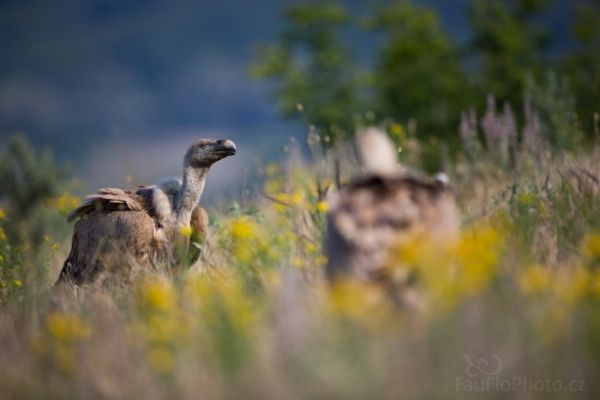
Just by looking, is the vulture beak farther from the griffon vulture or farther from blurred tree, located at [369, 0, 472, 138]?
blurred tree, located at [369, 0, 472, 138]

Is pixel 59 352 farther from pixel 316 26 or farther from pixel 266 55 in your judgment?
pixel 316 26

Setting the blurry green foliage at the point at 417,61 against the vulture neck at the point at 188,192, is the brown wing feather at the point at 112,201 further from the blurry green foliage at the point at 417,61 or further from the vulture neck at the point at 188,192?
the blurry green foliage at the point at 417,61

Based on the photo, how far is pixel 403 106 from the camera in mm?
31656

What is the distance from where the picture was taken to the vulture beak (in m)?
6.00

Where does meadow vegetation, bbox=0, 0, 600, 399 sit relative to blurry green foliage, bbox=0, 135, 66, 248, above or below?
below

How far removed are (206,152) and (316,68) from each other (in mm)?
30051

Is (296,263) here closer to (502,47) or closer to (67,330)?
(67,330)

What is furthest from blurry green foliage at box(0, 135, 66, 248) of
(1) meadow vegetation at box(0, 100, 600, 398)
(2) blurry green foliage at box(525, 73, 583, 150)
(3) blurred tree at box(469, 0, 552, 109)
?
(3) blurred tree at box(469, 0, 552, 109)

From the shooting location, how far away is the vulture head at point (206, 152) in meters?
6.07

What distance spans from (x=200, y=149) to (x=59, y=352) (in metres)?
3.33

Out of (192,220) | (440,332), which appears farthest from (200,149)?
(440,332)

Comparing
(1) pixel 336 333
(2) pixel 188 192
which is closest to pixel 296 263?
(1) pixel 336 333

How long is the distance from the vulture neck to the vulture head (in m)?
0.07

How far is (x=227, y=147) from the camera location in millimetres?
6043
